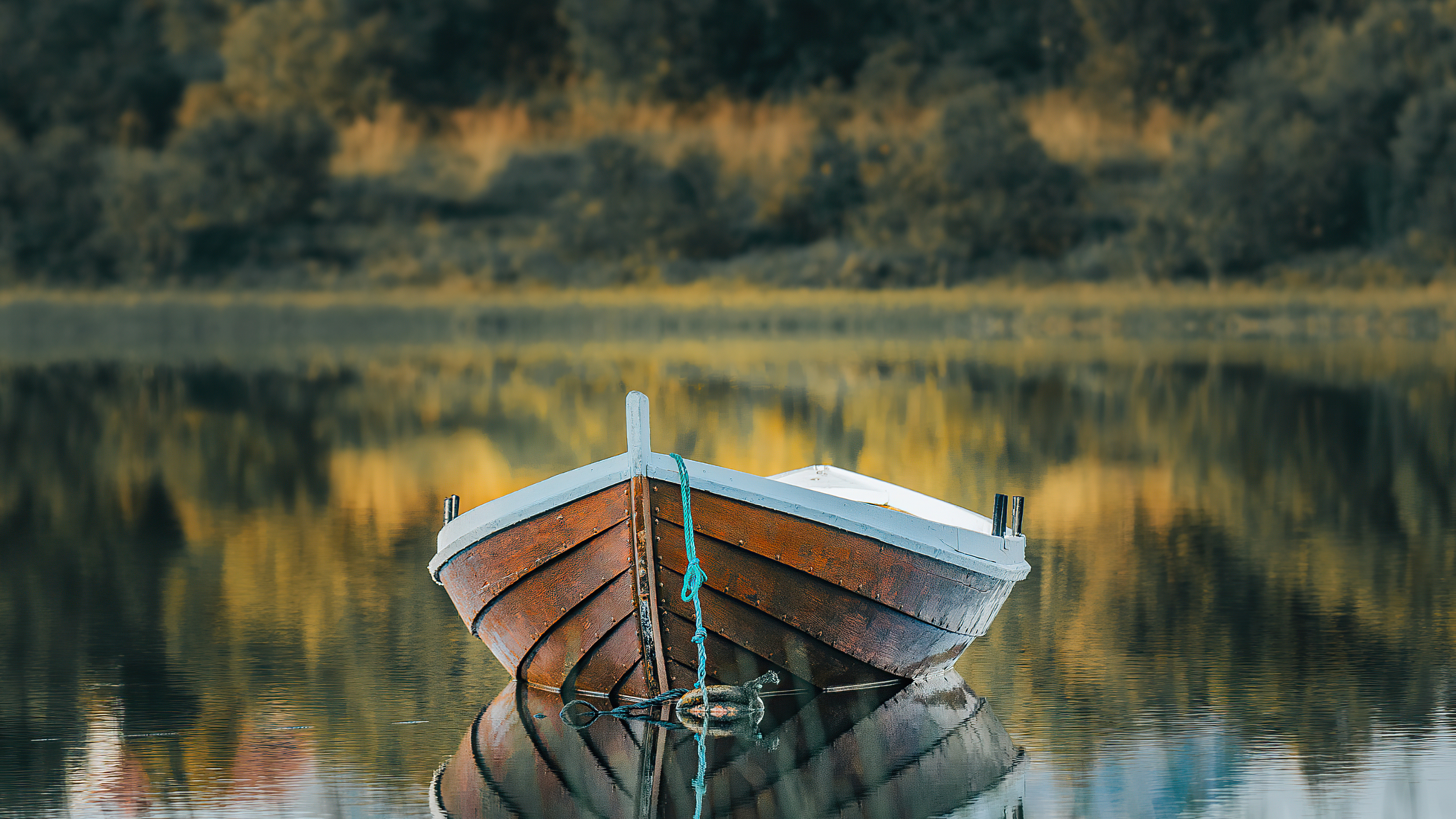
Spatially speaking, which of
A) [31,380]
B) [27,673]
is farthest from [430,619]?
[31,380]

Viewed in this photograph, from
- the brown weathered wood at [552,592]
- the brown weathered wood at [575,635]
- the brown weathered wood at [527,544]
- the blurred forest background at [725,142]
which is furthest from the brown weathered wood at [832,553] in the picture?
the blurred forest background at [725,142]

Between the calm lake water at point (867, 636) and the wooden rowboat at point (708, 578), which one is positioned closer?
the calm lake water at point (867, 636)

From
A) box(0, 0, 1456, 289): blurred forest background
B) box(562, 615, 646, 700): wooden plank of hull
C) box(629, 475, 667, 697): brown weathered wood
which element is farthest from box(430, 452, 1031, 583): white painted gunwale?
box(0, 0, 1456, 289): blurred forest background

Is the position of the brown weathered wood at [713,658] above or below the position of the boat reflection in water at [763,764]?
above

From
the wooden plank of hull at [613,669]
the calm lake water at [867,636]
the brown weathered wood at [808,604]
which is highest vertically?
the brown weathered wood at [808,604]

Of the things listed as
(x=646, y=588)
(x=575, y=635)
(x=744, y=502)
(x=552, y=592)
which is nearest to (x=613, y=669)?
(x=575, y=635)

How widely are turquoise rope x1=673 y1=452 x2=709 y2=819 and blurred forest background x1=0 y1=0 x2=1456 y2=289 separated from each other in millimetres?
48741

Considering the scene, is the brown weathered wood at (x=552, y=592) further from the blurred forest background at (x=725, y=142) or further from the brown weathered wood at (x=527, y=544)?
the blurred forest background at (x=725, y=142)

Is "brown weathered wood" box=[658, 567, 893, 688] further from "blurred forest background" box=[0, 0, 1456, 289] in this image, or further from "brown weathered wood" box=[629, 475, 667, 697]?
"blurred forest background" box=[0, 0, 1456, 289]

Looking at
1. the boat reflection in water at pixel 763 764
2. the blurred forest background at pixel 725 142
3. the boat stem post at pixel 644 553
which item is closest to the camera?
the boat reflection in water at pixel 763 764

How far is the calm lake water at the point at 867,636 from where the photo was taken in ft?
24.5

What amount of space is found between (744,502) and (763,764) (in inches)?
45.4

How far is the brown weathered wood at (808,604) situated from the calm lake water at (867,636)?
27 cm

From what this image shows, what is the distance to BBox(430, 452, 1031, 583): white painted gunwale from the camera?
805cm
